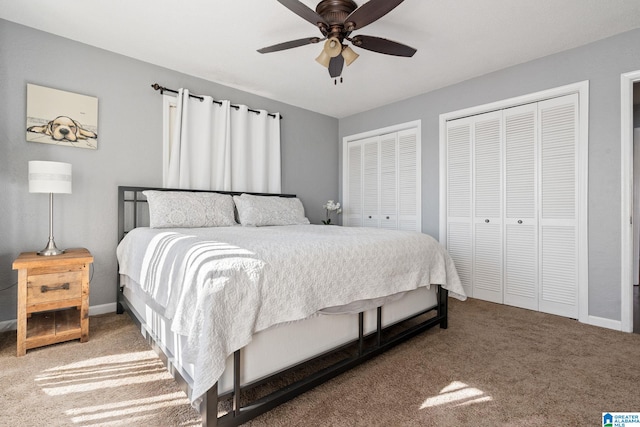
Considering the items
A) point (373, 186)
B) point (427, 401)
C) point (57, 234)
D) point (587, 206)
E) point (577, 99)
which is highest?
point (577, 99)

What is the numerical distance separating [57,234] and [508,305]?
4.47 m

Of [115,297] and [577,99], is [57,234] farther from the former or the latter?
[577,99]

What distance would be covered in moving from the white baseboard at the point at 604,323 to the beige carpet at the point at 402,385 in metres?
0.17

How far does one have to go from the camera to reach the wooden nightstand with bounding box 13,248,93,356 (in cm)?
211

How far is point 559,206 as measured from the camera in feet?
9.91

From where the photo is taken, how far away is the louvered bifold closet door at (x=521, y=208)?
3.18m

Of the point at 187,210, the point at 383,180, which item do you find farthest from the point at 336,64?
the point at 383,180

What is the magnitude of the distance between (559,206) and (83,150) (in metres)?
4.56

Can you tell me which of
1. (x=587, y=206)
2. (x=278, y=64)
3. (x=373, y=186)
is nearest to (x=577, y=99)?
(x=587, y=206)

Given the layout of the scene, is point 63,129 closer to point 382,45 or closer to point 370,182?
point 382,45

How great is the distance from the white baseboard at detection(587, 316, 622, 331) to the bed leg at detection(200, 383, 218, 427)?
3255 millimetres

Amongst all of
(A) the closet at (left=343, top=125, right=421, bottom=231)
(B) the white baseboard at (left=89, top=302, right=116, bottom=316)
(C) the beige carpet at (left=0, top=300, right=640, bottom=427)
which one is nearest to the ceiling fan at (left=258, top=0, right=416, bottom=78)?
(A) the closet at (left=343, top=125, right=421, bottom=231)

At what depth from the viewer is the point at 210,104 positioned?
3.55 m

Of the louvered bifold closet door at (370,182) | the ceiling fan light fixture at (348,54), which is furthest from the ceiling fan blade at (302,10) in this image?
the louvered bifold closet door at (370,182)
